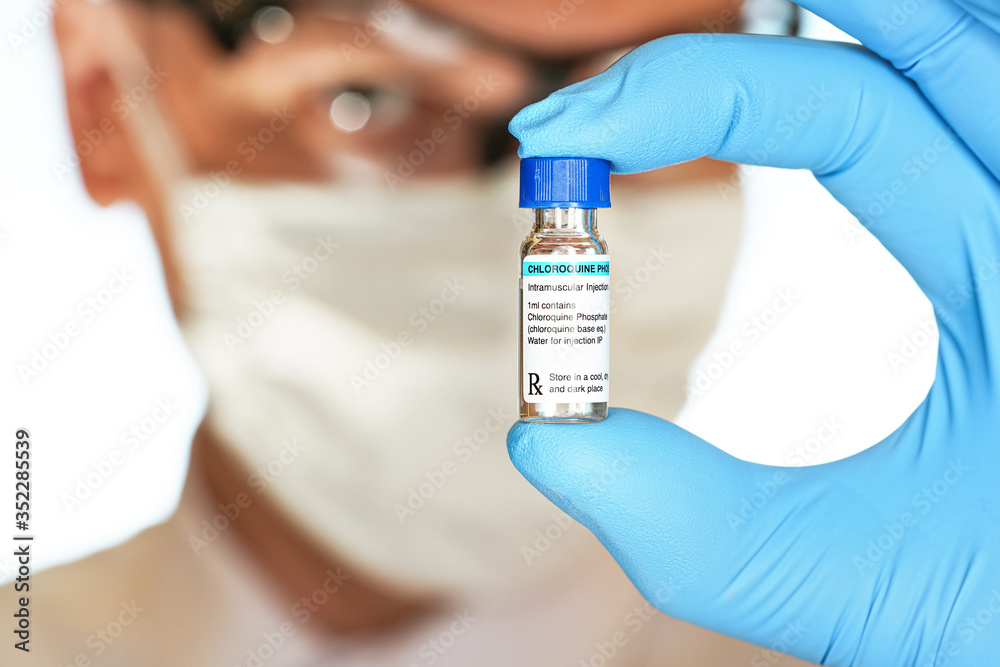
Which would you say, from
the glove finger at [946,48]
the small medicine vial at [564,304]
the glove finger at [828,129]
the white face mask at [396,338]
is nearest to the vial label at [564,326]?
the small medicine vial at [564,304]

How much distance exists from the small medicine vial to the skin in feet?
1.92

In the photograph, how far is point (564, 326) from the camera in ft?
2.20

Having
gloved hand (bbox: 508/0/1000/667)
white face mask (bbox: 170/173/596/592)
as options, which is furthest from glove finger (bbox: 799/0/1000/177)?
white face mask (bbox: 170/173/596/592)

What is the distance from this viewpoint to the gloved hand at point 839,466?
711 millimetres

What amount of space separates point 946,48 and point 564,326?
0.48 metres

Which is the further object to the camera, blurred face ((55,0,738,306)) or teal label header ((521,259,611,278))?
blurred face ((55,0,738,306))

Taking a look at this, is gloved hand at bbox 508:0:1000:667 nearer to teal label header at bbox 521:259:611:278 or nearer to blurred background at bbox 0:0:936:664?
teal label header at bbox 521:259:611:278

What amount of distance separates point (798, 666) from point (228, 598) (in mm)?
1066

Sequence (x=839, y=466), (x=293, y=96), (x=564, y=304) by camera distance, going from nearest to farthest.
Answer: (x=564, y=304) → (x=839, y=466) → (x=293, y=96)

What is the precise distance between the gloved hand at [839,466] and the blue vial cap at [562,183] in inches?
0.9

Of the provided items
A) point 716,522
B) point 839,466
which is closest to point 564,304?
point 716,522

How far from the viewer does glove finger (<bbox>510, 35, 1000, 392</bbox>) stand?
73cm

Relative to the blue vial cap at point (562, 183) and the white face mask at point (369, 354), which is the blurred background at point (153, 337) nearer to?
the white face mask at point (369, 354)

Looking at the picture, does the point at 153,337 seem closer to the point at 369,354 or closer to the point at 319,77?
the point at 369,354
